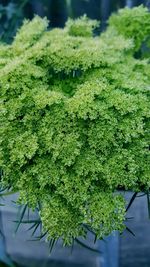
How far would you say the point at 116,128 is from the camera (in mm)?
1103

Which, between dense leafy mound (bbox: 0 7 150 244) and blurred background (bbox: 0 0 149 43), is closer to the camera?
dense leafy mound (bbox: 0 7 150 244)

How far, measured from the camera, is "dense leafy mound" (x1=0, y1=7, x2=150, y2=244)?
1061 mm

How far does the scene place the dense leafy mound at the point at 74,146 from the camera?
1.06 m

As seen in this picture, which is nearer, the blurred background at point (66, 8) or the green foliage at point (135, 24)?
the green foliage at point (135, 24)

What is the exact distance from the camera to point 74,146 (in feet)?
3.50

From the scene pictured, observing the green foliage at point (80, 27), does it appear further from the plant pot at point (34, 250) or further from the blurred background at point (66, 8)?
the plant pot at point (34, 250)

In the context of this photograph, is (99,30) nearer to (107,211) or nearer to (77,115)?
(77,115)

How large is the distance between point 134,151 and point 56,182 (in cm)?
21

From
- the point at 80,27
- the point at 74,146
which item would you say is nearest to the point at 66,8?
the point at 80,27

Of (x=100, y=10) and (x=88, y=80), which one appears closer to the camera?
(x=88, y=80)

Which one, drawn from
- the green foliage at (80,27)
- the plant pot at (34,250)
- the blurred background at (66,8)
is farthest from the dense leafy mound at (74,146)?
the blurred background at (66,8)

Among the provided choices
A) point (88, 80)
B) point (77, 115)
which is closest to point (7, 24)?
point (88, 80)

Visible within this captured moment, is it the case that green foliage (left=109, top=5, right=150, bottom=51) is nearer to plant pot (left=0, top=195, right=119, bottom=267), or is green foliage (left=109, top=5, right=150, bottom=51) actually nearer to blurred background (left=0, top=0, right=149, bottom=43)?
blurred background (left=0, top=0, right=149, bottom=43)

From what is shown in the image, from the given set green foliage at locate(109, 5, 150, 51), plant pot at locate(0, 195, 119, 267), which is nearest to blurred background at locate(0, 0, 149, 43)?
green foliage at locate(109, 5, 150, 51)
